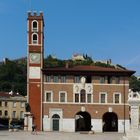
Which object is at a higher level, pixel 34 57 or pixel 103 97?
pixel 34 57

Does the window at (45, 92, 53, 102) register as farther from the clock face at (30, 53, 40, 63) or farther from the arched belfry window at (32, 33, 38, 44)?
the arched belfry window at (32, 33, 38, 44)

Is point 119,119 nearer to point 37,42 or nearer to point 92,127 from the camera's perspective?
point 92,127

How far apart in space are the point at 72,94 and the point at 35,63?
7037 millimetres

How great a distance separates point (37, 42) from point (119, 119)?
16.5 meters

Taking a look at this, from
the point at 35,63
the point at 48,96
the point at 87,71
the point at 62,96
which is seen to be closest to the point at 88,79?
the point at 87,71

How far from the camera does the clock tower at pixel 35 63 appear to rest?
77375 mm

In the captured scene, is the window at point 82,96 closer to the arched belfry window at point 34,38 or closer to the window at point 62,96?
the window at point 62,96

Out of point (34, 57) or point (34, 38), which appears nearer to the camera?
point (34, 57)

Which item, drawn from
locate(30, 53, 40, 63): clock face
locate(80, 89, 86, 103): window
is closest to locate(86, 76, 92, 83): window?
locate(80, 89, 86, 103): window

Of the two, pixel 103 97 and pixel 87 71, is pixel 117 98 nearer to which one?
pixel 103 97

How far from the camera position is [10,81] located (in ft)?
503

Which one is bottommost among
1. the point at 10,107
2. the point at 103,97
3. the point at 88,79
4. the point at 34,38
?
the point at 10,107

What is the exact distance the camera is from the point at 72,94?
78.3 metres

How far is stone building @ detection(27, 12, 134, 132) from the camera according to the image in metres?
77.6
